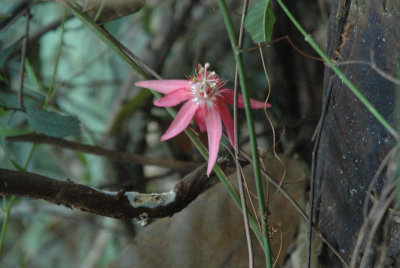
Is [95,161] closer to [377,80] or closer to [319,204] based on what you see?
[319,204]

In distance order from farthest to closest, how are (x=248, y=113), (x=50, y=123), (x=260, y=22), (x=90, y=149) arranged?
(x=90, y=149)
(x=50, y=123)
(x=260, y=22)
(x=248, y=113)

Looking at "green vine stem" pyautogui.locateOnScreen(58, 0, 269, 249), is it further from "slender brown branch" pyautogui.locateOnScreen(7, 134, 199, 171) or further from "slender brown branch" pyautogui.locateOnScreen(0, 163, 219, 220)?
"slender brown branch" pyautogui.locateOnScreen(7, 134, 199, 171)

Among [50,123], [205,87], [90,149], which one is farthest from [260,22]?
[90,149]

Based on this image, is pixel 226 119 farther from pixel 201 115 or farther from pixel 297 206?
pixel 297 206

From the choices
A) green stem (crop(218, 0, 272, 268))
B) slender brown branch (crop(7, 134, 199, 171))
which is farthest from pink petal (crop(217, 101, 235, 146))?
slender brown branch (crop(7, 134, 199, 171))

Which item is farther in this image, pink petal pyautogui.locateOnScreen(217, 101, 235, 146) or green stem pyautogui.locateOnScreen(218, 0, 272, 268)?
pink petal pyautogui.locateOnScreen(217, 101, 235, 146)

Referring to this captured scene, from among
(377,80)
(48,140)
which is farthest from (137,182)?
(377,80)
